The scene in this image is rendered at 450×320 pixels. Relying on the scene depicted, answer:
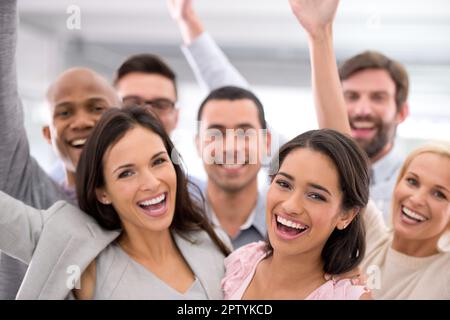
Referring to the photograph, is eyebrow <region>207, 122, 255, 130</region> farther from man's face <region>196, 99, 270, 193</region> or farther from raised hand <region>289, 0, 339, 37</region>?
raised hand <region>289, 0, 339, 37</region>

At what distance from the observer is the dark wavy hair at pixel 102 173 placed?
2.62ft

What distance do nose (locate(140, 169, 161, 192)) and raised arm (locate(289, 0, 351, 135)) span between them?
25 centimetres

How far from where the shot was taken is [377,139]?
3.30ft

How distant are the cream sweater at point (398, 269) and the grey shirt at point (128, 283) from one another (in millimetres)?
256

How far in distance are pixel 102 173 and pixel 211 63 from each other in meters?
0.37

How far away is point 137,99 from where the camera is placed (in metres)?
1.09

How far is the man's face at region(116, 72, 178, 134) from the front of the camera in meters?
1.09

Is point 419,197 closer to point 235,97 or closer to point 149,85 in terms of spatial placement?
point 235,97

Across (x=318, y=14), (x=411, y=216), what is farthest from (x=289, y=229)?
(x=318, y=14)

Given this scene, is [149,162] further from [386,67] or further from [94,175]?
[386,67]

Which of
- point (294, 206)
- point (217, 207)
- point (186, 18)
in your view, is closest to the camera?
point (294, 206)

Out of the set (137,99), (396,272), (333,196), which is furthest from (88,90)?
(396,272)

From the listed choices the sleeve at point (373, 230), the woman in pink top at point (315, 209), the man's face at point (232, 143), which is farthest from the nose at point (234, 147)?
the sleeve at point (373, 230)

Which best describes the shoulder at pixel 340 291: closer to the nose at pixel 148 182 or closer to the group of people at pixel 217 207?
the group of people at pixel 217 207
